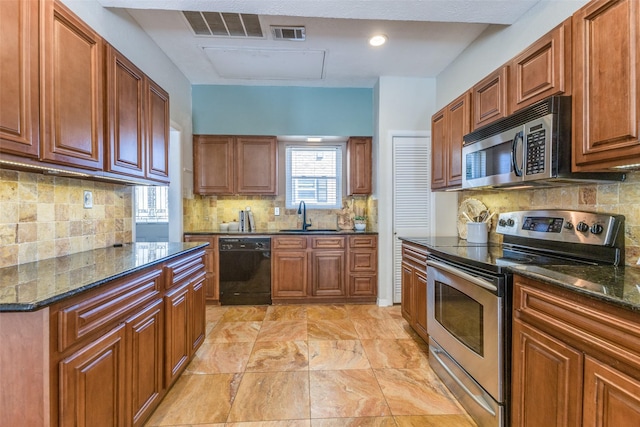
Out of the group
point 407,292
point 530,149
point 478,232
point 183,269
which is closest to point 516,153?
point 530,149

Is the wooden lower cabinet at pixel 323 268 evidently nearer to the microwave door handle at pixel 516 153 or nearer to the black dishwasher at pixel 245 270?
the black dishwasher at pixel 245 270

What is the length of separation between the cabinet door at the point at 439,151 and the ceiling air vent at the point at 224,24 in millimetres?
1861

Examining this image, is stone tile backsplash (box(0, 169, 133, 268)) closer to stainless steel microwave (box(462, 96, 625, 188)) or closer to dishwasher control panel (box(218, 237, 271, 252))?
dishwasher control panel (box(218, 237, 271, 252))

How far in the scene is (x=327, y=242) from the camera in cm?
381

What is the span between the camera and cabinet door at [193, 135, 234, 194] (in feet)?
13.0

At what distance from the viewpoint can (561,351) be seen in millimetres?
1186

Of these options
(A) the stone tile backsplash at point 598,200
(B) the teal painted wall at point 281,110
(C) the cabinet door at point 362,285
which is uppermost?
(B) the teal painted wall at point 281,110

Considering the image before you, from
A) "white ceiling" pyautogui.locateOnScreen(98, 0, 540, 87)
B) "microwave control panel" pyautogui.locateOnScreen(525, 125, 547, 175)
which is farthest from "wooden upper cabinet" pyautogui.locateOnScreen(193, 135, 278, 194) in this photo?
"microwave control panel" pyautogui.locateOnScreen(525, 125, 547, 175)

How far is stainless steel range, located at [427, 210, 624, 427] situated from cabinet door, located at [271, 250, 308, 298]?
1843mm

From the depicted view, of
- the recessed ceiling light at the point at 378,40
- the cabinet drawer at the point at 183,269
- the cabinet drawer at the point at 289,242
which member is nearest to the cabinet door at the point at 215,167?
the cabinet drawer at the point at 289,242

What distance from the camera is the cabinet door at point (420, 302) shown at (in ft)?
8.17

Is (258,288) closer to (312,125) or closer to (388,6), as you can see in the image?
(312,125)

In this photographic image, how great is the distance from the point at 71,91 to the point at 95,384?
4.52ft

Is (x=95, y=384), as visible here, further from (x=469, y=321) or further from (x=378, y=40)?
(x=378, y=40)
